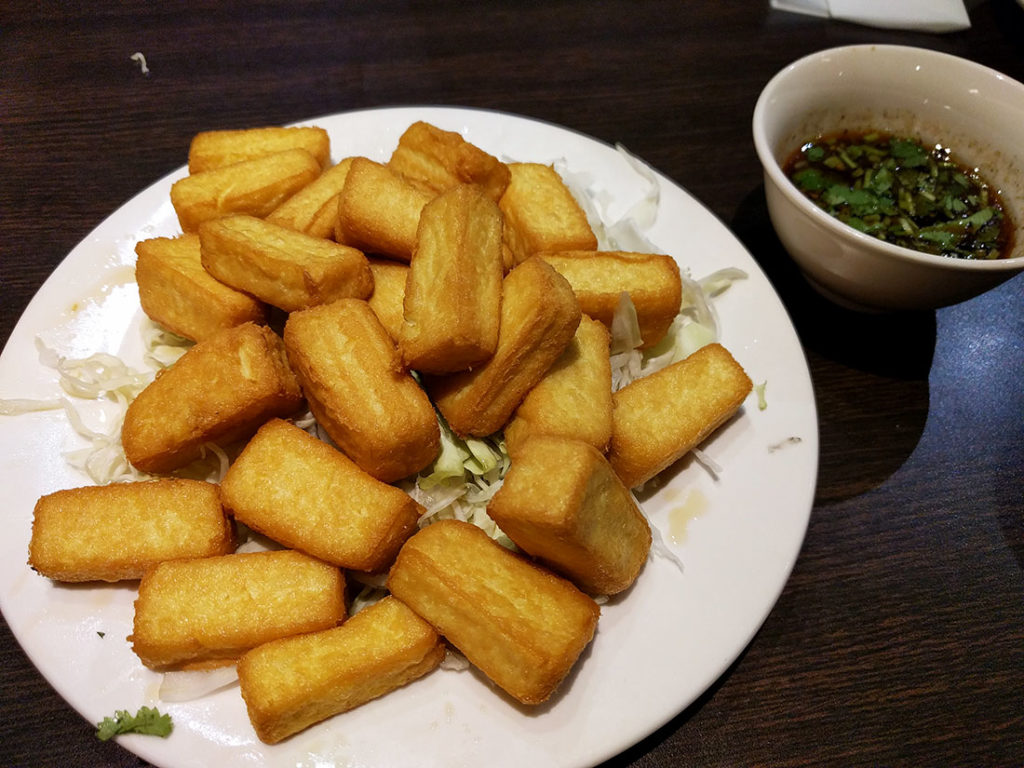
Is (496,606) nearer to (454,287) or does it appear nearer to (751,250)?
(454,287)

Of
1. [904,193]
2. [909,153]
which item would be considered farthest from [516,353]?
[909,153]

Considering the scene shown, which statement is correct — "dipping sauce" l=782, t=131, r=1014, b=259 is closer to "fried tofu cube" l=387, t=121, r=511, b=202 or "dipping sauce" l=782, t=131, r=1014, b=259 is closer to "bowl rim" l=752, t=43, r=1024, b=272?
"bowl rim" l=752, t=43, r=1024, b=272

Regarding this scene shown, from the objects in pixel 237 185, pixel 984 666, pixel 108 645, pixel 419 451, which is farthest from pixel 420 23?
pixel 984 666

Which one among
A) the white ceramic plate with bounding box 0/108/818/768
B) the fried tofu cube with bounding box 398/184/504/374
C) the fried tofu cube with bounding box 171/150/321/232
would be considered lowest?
the white ceramic plate with bounding box 0/108/818/768

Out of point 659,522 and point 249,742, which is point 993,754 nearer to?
point 659,522

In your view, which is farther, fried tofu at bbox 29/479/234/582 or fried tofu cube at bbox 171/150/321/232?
fried tofu cube at bbox 171/150/321/232

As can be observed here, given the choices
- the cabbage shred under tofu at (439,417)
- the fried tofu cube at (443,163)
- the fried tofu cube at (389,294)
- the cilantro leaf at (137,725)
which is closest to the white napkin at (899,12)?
the cabbage shred under tofu at (439,417)

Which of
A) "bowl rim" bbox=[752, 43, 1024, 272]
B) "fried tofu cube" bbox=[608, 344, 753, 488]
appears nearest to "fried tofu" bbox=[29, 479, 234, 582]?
"fried tofu cube" bbox=[608, 344, 753, 488]
